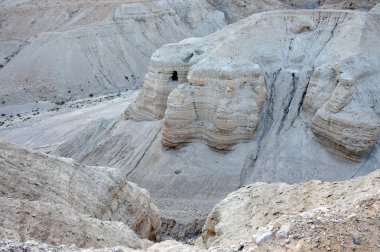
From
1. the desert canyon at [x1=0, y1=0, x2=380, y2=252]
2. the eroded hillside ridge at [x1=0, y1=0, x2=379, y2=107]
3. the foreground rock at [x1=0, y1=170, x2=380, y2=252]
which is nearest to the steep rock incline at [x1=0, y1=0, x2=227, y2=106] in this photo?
the eroded hillside ridge at [x1=0, y1=0, x2=379, y2=107]

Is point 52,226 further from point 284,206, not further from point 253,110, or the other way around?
point 253,110

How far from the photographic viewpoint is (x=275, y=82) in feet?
65.5

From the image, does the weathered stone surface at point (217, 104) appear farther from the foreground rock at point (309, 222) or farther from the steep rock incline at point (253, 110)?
the foreground rock at point (309, 222)

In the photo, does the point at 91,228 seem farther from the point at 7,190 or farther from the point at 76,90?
the point at 76,90

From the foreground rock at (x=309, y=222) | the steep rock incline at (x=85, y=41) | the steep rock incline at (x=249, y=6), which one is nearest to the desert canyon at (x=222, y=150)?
the foreground rock at (x=309, y=222)

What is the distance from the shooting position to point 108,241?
9453 millimetres

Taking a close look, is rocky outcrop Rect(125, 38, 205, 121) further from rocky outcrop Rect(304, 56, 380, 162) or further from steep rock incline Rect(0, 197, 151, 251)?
steep rock incline Rect(0, 197, 151, 251)

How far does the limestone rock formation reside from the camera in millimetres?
7109

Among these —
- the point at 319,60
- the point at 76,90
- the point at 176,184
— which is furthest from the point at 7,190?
the point at 76,90

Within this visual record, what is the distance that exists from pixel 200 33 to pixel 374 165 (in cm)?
3349

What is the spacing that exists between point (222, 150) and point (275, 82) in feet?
11.7

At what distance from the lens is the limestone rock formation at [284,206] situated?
7.11 metres

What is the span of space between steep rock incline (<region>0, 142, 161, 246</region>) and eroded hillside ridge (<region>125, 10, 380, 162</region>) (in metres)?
7.04

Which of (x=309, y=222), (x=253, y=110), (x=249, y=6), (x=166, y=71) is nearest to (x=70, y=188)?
(x=309, y=222)
